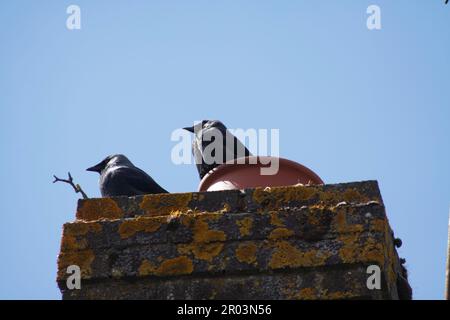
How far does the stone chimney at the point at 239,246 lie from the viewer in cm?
375

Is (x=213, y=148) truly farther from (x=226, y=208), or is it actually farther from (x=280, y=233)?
(x=280, y=233)

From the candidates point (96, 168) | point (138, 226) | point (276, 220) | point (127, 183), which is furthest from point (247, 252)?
point (96, 168)

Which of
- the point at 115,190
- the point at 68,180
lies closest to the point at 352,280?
the point at 68,180

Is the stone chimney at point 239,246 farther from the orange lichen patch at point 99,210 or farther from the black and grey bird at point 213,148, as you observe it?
the black and grey bird at point 213,148

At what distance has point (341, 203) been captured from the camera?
3969 millimetres

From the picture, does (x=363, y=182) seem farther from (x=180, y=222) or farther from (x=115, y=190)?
(x=115, y=190)

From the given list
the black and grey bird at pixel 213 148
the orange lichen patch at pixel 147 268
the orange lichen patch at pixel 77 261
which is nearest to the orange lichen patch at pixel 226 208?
the orange lichen patch at pixel 147 268

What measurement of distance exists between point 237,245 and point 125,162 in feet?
12.6

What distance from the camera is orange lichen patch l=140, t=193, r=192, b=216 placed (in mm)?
4133

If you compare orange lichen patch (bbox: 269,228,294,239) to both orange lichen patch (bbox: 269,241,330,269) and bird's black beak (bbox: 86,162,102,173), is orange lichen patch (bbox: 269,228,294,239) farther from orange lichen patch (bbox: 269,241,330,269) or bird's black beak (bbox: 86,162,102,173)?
bird's black beak (bbox: 86,162,102,173)

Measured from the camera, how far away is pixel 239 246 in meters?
3.88

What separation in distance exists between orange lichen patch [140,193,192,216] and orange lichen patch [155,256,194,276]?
28cm

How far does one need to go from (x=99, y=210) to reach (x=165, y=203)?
0.25m

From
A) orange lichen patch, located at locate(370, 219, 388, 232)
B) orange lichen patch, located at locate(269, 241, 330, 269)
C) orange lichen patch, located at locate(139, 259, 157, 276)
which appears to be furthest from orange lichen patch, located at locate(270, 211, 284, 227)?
orange lichen patch, located at locate(139, 259, 157, 276)
